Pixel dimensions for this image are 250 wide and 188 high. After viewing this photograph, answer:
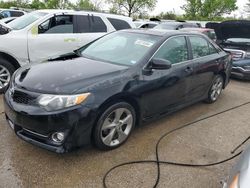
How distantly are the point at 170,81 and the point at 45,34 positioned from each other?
3244 mm

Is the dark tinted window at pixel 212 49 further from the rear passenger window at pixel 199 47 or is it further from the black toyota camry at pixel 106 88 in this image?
the black toyota camry at pixel 106 88

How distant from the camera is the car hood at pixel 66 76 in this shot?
3088 millimetres

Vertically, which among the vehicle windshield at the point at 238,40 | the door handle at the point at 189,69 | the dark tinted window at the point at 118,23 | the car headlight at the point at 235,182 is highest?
the dark tinted window at the point at 118,23

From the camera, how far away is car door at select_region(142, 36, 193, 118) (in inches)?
149

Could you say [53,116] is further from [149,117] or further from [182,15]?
[182,15]

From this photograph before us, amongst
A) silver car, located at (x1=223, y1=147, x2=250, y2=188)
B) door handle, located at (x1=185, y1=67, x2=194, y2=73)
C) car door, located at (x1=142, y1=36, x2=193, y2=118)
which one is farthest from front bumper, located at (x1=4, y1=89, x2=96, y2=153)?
door handle, located at (x1=185, y1=67, x2=194, y2=73)

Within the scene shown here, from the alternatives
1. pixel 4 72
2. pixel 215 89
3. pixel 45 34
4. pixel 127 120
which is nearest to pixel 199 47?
pixel 215 89

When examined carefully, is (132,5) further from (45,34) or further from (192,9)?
(45,34)

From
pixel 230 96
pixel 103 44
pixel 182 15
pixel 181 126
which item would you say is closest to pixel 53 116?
pixel 103 44

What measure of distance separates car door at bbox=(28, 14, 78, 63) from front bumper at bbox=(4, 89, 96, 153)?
2.70m

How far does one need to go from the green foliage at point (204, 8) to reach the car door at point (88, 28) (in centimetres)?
3605

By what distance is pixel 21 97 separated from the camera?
316 centimetres

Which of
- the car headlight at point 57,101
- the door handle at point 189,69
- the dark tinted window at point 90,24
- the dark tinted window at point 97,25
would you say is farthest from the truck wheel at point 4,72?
the door handle at point 189,69

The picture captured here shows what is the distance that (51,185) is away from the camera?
280 centimetres
